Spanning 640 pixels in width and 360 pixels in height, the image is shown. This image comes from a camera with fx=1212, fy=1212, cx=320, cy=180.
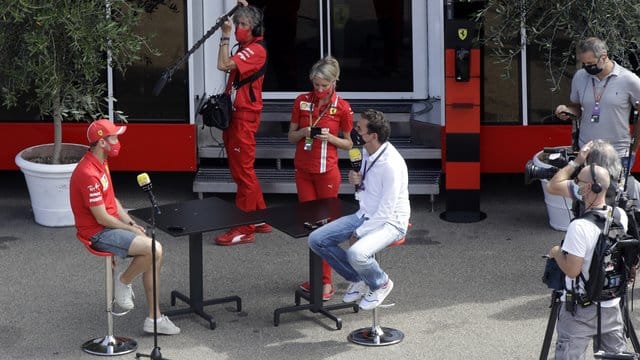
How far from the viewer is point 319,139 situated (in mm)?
9188

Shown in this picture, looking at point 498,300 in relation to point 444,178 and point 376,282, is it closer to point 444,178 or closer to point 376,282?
point 376,282

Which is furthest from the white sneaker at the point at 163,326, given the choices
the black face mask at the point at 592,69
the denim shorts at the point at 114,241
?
the black face mask at the point at 592,69

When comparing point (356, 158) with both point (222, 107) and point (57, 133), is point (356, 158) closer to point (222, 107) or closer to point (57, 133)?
point (222, 107)

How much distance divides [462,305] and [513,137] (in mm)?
3180

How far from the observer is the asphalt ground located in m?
8.06

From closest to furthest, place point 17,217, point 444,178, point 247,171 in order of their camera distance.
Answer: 1. point 247,171
2. point 17,217
3. point 444,178

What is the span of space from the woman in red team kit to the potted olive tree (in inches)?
84.8

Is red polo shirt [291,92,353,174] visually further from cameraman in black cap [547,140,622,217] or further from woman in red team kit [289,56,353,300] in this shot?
cameraman in black cap [547,140,622,217]

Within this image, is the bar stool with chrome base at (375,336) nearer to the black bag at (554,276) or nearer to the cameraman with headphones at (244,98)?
the black bag at (554,276)

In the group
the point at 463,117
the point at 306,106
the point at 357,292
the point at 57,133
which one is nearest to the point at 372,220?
the point at 357,292

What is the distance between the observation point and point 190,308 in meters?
8.66

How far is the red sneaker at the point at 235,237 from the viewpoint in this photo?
10.4 meters

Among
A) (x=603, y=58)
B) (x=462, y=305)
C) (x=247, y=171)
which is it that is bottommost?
(x=462, y=305)

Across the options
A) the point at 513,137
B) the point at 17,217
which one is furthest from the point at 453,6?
the point at 17,217
